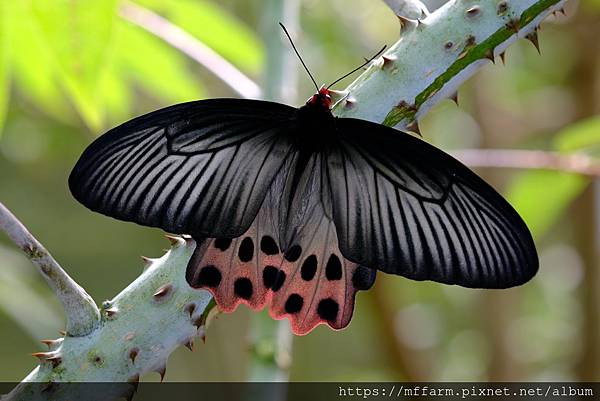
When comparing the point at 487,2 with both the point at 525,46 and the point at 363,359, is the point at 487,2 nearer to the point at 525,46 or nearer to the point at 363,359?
the point at 525,46

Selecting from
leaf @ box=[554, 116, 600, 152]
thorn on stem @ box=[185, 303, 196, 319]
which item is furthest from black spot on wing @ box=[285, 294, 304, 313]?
leaf @ box=[554, 116, 600, 152]

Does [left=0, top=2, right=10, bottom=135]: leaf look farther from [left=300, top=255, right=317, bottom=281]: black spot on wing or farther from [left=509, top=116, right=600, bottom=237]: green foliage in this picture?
[left=509, top=116, right=600, bottom=237]: green foliage

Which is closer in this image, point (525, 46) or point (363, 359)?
point (525, 46)

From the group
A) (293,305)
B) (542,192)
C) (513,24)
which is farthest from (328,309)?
(542,192)

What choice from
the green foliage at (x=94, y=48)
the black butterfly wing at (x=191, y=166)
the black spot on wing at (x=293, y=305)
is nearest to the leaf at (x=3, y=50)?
the green foliage at (x=94, y=48)

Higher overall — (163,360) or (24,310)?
(24,310)

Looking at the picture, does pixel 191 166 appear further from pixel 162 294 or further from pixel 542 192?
pixel 542 192

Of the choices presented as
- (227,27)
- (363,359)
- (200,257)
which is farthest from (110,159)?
(363,359)
